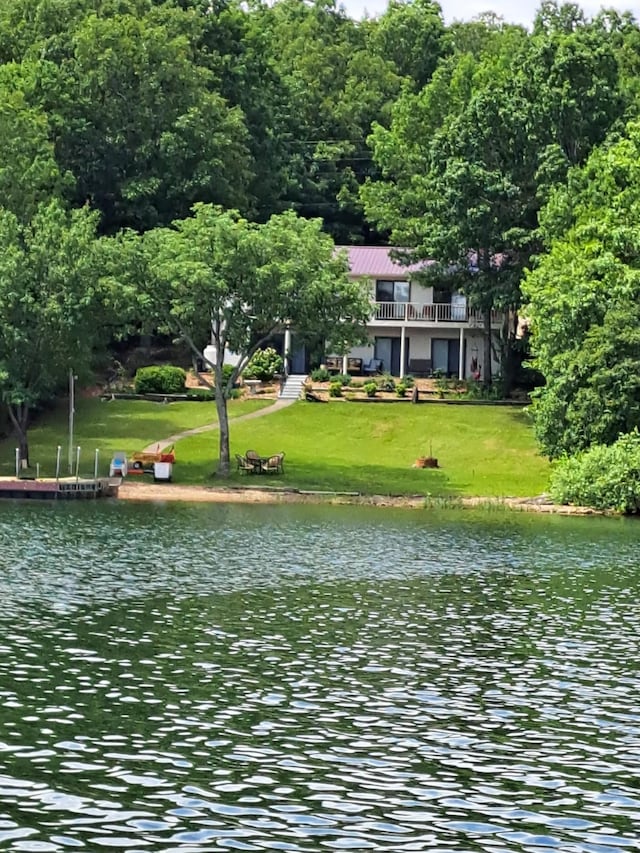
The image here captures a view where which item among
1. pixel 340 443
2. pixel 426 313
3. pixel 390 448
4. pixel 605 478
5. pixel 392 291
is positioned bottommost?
pixel 605 478

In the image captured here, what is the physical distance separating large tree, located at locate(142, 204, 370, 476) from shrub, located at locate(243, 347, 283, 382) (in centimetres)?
2201

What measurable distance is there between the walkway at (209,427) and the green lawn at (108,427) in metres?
0.49

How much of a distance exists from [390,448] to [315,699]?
1820 inches

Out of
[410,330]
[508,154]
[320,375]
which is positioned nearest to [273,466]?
[320,375]

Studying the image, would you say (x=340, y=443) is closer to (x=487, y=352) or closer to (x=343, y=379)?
(x=343, y=379)

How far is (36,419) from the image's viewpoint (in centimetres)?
7219

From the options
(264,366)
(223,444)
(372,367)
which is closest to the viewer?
(223,444)

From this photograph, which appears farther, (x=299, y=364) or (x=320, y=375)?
(x=299, y=364)

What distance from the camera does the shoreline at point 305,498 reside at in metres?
54.9

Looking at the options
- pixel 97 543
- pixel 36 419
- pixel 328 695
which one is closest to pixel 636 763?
pixel 328 695

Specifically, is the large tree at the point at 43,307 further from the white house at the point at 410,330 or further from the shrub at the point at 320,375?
the white house at the point at 410,330

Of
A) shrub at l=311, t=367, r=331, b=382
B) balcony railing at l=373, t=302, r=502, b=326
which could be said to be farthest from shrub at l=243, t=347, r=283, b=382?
balcony railing at l=373, t=302, r=502, b=326

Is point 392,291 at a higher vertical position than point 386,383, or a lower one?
higher

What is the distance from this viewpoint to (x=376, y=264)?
296ft
